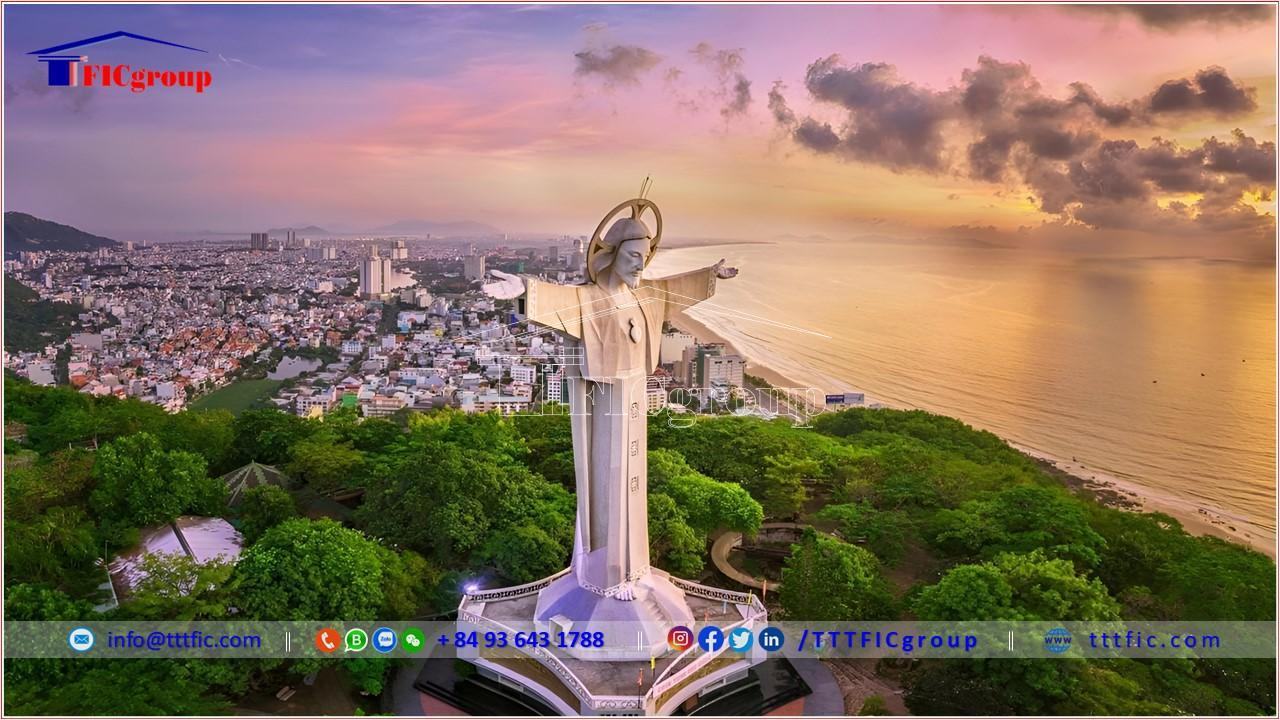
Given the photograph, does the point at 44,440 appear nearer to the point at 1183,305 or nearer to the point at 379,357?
the point at 379,357

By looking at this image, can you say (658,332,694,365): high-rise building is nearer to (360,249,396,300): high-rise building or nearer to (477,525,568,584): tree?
(477,525,568,584): tree

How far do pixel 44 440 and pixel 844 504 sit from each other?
14394mm

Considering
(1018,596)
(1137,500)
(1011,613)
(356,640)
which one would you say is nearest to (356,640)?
(356,640)

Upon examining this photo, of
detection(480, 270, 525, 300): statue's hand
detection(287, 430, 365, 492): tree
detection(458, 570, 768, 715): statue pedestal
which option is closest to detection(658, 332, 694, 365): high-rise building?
detection(287, 430, 365, 492): tree

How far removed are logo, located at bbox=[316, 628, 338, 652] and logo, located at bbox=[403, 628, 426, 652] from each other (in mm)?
887

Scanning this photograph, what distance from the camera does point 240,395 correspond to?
21.2 meters

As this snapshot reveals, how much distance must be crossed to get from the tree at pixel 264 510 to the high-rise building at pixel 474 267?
9.57m


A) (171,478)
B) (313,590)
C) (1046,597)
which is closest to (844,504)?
(1046,597)

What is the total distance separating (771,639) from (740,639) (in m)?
0.53

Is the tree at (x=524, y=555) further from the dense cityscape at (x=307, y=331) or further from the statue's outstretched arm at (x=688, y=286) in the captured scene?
the dense cityscape at (x=307, y=331)

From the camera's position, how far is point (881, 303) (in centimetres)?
2594

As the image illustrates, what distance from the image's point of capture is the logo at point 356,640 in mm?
9625

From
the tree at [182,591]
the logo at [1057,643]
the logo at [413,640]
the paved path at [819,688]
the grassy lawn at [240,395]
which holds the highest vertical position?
the grassy lawn at [240,395]

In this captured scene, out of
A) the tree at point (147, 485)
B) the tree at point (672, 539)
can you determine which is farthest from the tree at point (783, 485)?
the tree at point (147, 485)
